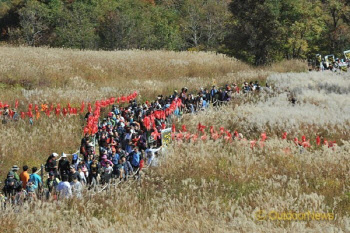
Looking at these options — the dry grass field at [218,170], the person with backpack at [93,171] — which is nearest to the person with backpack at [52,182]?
the person with backpack at [93,171]

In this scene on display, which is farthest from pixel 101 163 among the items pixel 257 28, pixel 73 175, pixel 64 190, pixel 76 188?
pixel 257 28

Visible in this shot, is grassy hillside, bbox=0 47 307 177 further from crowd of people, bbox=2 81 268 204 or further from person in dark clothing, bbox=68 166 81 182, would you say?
person in dark clothing, bbox=68 166 81 182

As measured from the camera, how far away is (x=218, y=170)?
11250 mm

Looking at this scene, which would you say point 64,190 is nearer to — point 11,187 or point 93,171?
point 11,187

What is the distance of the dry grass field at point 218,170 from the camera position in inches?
309

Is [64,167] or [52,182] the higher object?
[64,167]

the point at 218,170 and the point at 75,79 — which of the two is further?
the point at 75,79

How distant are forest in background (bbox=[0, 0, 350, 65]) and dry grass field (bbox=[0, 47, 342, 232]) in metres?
14.7

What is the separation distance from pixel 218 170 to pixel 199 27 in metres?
52.2

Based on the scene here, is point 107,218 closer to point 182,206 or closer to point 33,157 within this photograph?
point 182,206

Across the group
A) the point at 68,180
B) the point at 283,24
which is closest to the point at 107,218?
the point at 68,180

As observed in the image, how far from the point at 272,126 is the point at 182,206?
8045 millimetres

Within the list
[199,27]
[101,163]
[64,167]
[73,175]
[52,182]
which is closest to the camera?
[73,175]

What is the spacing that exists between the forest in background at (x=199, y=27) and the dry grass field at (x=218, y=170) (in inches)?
580
